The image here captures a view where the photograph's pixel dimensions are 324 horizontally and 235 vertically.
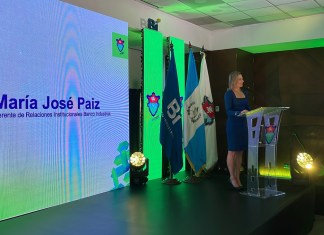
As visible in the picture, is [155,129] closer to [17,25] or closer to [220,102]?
[220,102]

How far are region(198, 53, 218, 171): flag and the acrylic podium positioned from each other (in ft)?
5.16

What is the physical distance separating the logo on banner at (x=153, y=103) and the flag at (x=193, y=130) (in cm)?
40

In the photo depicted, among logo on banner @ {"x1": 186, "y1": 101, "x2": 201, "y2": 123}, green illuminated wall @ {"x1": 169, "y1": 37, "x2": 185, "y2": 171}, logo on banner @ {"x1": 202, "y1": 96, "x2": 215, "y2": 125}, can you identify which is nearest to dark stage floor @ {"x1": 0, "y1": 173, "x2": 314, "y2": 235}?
logo on banner @ {"x1": 186, "y1": 101, "x2": 201, "y2": 123}

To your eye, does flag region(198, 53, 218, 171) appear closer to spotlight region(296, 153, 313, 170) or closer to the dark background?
the dark background

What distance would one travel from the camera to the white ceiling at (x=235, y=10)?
4973 mm

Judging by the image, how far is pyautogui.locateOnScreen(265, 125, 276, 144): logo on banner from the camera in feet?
12.1

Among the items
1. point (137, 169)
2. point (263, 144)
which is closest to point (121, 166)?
point (137, 169)

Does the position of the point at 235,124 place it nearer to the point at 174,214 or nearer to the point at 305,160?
the point at 305,160

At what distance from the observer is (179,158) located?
4500 millimetres

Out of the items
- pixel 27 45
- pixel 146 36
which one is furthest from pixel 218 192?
pixel 27 45

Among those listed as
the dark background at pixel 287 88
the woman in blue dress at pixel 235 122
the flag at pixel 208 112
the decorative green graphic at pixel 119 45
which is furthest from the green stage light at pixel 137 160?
the dark background at pixel 287 88

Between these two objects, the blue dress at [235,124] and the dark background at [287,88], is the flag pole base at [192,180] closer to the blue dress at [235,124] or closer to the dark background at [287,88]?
the blue dress at [235,124]

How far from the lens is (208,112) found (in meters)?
5.38

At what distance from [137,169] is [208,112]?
1.60m
